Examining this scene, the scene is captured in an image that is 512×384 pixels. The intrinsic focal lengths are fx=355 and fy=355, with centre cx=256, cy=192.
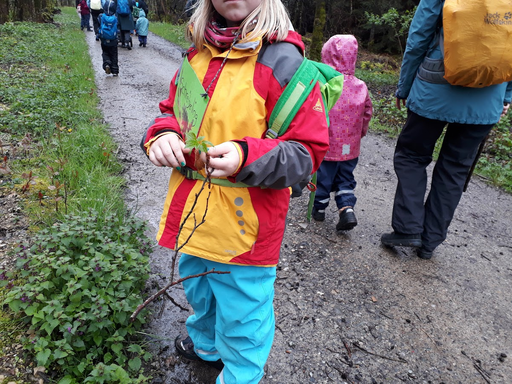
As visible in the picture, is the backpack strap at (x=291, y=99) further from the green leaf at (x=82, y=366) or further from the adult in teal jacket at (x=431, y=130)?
the adult in teal jacket at (x=431, y=130)

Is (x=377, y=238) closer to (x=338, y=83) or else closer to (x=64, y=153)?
(x=338, y=83)

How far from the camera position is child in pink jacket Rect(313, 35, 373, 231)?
3.32 metres

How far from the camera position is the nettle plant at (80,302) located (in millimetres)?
1707

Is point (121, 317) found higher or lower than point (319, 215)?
higher

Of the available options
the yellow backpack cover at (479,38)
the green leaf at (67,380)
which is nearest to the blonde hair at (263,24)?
the yellow backpack cover at (479,38)

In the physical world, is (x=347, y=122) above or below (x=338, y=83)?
below

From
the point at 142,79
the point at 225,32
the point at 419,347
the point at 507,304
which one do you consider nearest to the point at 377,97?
the point at 142,79

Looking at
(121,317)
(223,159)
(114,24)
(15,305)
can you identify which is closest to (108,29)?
(114,24)

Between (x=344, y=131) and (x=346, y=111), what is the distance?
0.19m

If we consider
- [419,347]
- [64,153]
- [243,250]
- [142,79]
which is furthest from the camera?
[142,79]

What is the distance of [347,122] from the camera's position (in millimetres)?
3445

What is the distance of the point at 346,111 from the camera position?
3424mm

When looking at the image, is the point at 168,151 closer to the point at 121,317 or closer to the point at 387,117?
the point at 121,317

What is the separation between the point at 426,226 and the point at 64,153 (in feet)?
11.6
